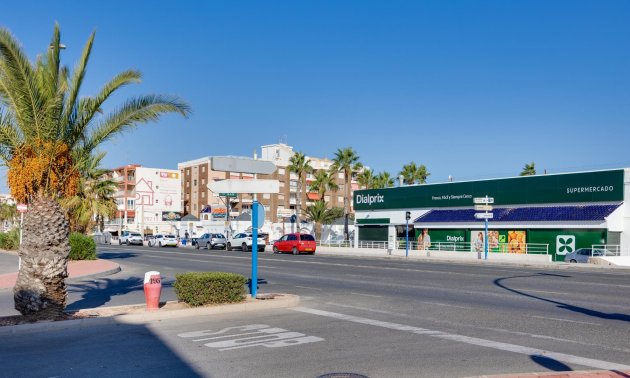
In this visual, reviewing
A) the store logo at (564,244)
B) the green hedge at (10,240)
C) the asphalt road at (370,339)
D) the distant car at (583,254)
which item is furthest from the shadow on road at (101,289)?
the store logo at (564,244)

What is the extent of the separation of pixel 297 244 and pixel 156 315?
3431 centimetres

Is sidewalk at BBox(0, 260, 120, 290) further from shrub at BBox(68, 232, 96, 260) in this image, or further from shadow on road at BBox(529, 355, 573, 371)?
shadow on road at BBox(529, 355, 573, 371)

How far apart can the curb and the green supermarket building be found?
30.9 m

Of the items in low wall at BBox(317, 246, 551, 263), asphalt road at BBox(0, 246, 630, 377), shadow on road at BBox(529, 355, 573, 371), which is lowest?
low wall at BBox(317, 246, 551, 263)

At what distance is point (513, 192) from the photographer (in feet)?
149

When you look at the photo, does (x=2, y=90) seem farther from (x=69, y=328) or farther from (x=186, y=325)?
(x=186, y=325)

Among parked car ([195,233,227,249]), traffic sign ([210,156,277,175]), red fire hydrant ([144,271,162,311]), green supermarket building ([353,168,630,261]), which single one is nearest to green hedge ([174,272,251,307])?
red fire hydrant ([144,271,162,311])

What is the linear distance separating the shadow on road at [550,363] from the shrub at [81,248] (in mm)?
28243

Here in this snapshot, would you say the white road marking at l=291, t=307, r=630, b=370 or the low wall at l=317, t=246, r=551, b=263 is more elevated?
the white road marking at l=291, t=307, r=630, b=370

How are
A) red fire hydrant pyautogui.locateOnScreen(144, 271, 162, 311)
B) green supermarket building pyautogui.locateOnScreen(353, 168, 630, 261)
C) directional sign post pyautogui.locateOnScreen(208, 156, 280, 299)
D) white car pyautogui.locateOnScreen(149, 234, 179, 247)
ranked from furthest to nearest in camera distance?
1. white car pyautogui.locateOnScreen(149, 234, 179, 247)
2. green supermarket building pyautogui.locateOnScreen(353, 168, 630, 261)
3. directional sign post pyautogui.locateOnScreen(208, 156, 280, 299)
4. red fire hydrant pyautogui.locateOnScreen(144, 271, 162, 311)

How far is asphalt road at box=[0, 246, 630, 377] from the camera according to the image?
25.9 ft

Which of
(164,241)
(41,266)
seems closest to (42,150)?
(41,266)

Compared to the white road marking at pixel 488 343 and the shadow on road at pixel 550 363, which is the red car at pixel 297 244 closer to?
the white road marking at pixel 488 343

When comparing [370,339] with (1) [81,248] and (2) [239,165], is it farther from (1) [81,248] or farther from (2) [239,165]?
(1) [81,248]
